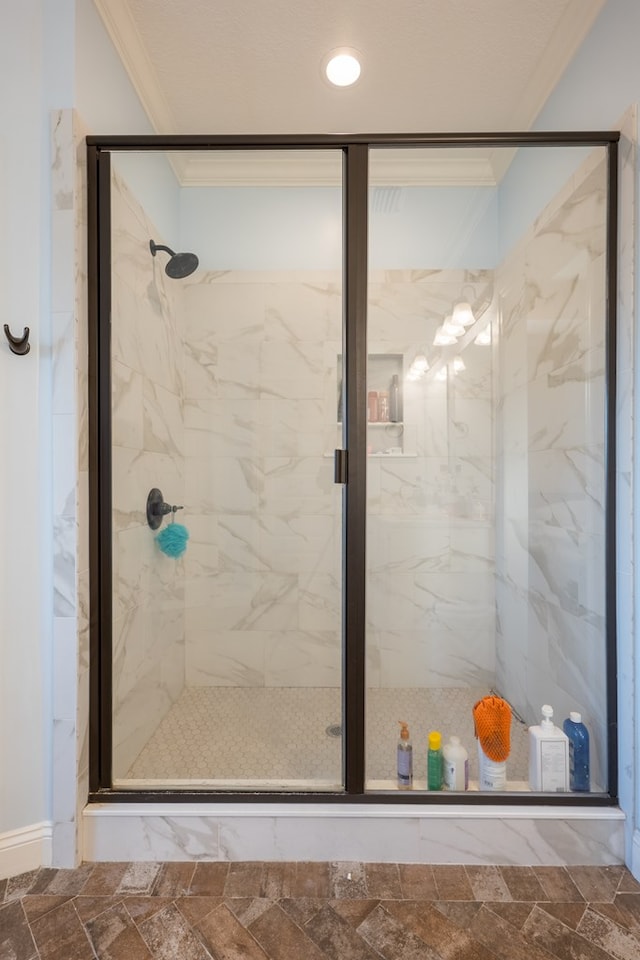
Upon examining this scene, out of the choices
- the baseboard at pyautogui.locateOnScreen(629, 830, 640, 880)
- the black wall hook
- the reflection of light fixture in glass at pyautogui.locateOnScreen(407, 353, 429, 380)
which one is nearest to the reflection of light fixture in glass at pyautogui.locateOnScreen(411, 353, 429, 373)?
the reflection of light fixture in glass at pyautogui.locateOnScreen(407, 353, 429, 380)

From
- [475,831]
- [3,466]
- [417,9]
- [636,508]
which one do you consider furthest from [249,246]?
[475,831]

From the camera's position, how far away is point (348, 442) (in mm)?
1377

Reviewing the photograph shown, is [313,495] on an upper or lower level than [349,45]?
lower

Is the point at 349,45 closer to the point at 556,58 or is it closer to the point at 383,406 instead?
the point at 556,58

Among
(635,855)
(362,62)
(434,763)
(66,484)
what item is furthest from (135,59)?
(635,855)

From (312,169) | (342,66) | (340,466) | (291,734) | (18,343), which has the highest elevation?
(342,66)

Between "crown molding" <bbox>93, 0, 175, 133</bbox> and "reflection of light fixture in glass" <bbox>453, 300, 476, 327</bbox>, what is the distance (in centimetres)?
140

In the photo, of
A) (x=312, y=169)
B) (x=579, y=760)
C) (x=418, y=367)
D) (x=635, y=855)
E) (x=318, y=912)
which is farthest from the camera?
(x=418, y=367)

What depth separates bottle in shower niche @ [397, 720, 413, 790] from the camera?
134 cm

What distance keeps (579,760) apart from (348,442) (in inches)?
44.5

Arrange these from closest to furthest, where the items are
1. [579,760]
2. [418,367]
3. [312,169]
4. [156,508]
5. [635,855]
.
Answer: [635,855]
[579,760]
[312,169]
[418,367]
[156,508]

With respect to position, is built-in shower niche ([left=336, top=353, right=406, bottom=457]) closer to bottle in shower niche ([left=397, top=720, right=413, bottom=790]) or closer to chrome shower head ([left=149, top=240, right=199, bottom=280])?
chrome shower head ([left=149, top=240, right=199, bottom=280])

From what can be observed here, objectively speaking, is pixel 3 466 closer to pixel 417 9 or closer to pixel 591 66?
pixel 417 9

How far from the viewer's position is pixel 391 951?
103cm
